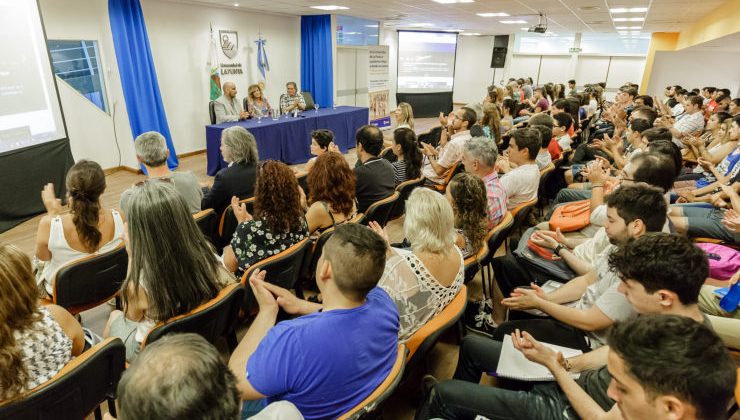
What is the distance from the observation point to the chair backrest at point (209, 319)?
1561 mm

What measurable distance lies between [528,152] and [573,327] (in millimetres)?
1801

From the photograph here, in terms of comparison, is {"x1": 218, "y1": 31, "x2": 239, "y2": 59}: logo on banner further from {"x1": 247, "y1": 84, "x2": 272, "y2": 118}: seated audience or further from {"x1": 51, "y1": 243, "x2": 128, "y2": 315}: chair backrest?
{"x1": 51, "y1": 243, "x2": 128, "y2": 315}: chair backrest

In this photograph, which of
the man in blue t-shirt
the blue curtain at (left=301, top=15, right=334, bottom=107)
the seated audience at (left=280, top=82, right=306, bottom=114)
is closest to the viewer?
the man in blue t-shirt

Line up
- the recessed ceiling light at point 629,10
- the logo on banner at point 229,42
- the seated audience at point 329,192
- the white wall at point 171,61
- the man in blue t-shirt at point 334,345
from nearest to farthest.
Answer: the man in blue t-shirt at point 334,345 → the seated audience at point 329,192 → the white wall at point 171,61 → the recessed ceiling light at point 629,10 → the logo on banner at point 229,42

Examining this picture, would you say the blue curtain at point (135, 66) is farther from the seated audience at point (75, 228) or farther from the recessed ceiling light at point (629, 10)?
the recessed ceiling light at point (629, 10)

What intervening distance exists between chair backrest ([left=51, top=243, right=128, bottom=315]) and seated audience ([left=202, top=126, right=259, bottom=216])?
957 mm

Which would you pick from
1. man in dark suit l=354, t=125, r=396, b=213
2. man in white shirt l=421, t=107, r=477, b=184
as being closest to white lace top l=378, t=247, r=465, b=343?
man in dark suit l=354, t=125, r=396, b=213

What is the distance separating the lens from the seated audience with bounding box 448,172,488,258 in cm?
234

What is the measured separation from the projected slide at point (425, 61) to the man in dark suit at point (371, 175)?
10918mm

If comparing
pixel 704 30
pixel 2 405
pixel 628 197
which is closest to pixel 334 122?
pixel 628 197

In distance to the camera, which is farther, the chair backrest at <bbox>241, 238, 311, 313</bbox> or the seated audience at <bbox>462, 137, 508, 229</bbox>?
the seated audience at <bbox>462, 137, 508, 229</bbox>

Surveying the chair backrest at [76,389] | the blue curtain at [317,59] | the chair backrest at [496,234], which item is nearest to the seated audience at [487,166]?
the chair backrest at [496,234]

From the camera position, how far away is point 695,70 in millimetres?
12711

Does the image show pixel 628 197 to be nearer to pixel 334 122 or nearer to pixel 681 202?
pixel 681 202
